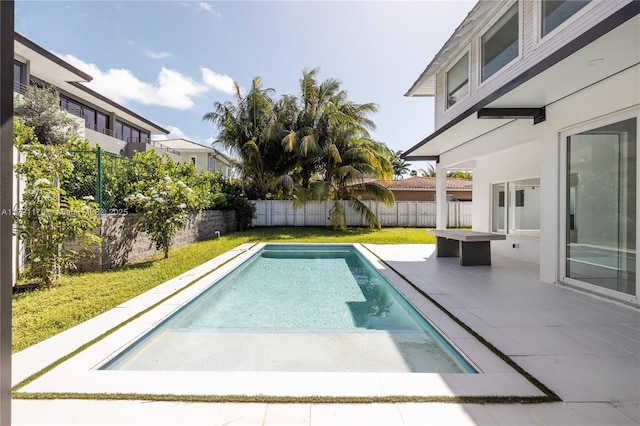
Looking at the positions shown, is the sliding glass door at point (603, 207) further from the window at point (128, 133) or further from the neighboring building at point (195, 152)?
the window at point (128, 133)

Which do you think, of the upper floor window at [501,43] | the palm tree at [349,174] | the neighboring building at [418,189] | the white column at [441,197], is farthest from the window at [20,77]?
the neighboring building at [418,189]

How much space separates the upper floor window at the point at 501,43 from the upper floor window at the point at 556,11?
0.68m

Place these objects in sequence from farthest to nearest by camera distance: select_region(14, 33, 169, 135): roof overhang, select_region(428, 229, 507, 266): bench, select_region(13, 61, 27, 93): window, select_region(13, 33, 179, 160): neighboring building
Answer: select_region(13, 33, 179, 160): neighboring building, select_region(13, 61, 27, 93): window, select_region(14, 33, 169, 135): roof overhang, select_region(428, 229, 507, 266): bench

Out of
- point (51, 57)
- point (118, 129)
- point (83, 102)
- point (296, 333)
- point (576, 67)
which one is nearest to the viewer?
point (296, 333)

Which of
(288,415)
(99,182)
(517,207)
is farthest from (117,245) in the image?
(517,207)

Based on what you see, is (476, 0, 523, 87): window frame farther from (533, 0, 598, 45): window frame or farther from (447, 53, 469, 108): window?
(447, 53, 469, 108): window

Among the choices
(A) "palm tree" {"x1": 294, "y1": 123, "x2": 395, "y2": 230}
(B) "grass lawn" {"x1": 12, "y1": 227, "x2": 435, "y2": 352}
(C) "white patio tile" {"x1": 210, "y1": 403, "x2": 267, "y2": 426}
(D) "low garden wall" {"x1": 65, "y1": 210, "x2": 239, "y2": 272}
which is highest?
(A) "palm tree" {"x1": 294, "y1": 123, "x2": 395, "y2": 230}

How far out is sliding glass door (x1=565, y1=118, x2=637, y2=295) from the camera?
446cm

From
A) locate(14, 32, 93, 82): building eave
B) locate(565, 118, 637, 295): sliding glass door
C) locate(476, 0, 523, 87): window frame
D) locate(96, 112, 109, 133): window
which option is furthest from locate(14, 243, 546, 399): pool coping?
locate(96, 112, 109, 133): window

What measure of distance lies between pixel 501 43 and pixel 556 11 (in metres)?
1.48

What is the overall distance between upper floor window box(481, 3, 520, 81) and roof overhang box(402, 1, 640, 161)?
1.39 m

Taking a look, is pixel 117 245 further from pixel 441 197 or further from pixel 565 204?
pixel 441 197

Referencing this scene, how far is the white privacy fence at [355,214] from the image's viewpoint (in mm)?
17453

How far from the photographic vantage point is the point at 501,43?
6.73 m
